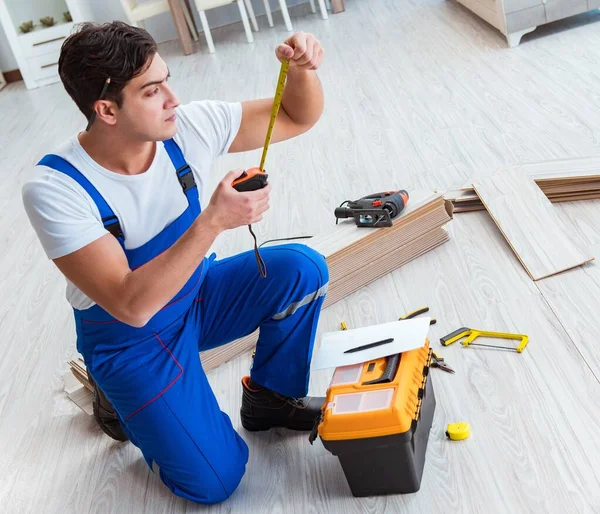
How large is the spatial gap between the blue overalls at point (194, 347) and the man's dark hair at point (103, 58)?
0.19 metres

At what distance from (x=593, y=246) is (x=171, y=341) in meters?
1.41

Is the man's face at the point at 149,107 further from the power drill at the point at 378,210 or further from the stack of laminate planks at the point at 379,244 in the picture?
the power drill at the point at 378,210

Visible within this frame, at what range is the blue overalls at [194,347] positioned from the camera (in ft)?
6.24

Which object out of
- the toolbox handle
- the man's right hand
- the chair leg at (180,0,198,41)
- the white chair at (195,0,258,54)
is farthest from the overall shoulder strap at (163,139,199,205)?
the chair leg at (180,0,198,41)

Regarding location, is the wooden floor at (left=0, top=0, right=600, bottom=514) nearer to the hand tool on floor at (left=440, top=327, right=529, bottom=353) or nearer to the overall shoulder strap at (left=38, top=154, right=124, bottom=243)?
the hand tool on floor at (left=440, top=327, right=529, bottom=353)

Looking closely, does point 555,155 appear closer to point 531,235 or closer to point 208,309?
point 531,235

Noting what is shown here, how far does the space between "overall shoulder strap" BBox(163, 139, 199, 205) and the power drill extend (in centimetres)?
91

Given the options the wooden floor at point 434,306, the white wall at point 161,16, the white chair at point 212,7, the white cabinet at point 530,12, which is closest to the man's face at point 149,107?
the wooden floor at point 434,306

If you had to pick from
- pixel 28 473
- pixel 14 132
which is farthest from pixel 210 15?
pixel 28 473

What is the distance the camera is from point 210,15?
7.99 metres

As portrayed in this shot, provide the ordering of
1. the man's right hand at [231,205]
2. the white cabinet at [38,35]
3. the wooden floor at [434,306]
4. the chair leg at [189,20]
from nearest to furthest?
1. the man's right hand at [231,205]
2. the wooden floor at [434,306]
3. the chair leg at [189,20]
4. the white cabinet at [38,35]

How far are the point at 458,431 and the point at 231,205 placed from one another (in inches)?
31.2

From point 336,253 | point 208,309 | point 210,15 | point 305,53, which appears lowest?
point 210,15

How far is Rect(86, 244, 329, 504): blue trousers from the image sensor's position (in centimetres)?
191
